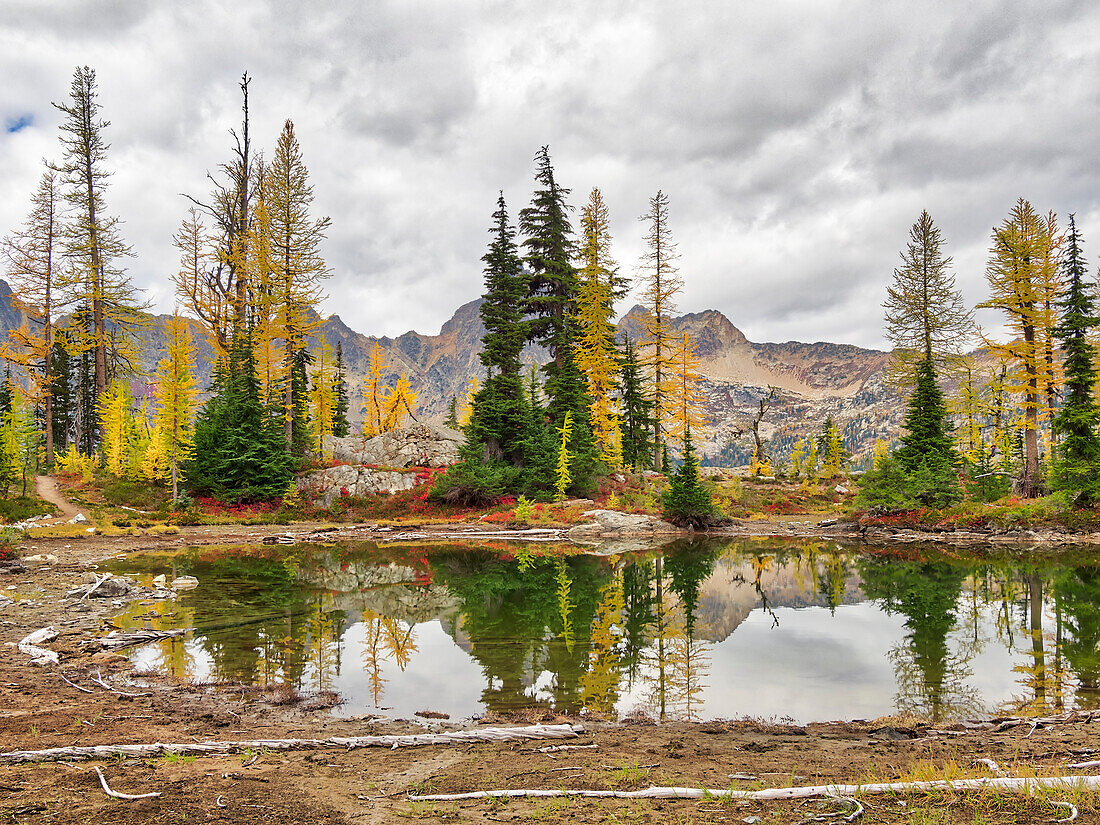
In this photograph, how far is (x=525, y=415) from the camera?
126 ft

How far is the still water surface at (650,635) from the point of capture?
9.10 meters

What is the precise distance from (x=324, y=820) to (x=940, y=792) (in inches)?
199

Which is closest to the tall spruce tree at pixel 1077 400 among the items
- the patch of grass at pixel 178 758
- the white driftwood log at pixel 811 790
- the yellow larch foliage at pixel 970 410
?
the yellow larch foliage at pixel 970 410

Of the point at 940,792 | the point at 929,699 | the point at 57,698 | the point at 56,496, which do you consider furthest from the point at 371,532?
the point at 940,792

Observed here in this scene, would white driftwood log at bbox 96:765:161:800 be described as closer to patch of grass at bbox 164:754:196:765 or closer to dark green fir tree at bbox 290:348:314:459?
patch of grass at bbox 164:754:196:765

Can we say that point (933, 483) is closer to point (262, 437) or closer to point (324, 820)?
point (324, 820)

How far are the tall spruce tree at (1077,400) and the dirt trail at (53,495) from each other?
162ft

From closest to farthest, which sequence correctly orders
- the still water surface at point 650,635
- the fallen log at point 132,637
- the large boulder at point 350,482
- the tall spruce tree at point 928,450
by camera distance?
the still water surface at point 650,635
the fallen log at point 132,637
the tall spruce tree at point 928,450
the large boulder at point 350,482

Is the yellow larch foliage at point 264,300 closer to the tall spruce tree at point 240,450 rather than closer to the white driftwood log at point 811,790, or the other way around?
the tall spruce tree at point 240,450

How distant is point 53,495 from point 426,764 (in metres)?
37.6

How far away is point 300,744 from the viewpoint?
6605 mm

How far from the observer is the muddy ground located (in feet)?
15.2

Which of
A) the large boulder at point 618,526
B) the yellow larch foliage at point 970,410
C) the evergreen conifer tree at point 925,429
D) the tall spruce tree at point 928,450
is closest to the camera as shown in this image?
the tall spruce tree at point 928,450

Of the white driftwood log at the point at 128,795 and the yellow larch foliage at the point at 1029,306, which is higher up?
the yellow larch foliage at the point at 1029,306
